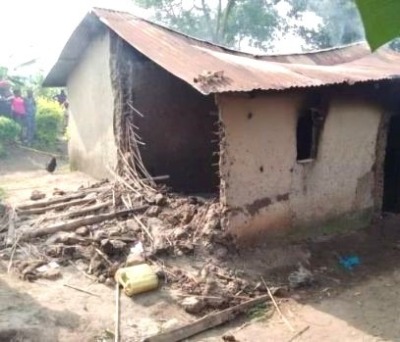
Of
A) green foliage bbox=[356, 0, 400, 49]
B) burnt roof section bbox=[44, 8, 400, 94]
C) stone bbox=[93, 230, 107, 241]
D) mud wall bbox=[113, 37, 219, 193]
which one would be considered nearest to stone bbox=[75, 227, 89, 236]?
stone bbox=[93, 230, 107, 241]

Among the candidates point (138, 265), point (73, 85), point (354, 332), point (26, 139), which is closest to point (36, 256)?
point (138, 265)

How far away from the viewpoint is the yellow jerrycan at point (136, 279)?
5.90m

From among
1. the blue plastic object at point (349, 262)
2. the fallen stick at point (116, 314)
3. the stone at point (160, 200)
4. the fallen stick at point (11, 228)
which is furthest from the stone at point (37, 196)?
the blue plastic object at point (349, 262)

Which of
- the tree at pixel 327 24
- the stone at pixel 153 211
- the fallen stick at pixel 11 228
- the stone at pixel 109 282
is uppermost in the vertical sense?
the tree at pixel 327 24

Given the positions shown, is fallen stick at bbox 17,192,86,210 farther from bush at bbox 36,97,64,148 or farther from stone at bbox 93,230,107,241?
bush at bbox 36,97,64,148

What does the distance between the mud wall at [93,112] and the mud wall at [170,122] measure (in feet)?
1.59

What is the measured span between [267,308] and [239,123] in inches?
98.1

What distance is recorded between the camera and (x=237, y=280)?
21.3 ft

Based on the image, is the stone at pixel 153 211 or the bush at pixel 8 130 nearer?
the stone at pixel 153 211

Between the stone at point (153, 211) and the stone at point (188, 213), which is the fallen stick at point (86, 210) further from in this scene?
the stone at point (188, 213)

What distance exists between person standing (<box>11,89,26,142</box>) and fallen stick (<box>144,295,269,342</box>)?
11235 millimetres

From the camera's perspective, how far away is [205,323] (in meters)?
5.62

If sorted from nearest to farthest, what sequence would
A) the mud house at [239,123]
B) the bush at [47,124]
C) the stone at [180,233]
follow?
the stone at [180,233] → the mud house at [239,123] → the bush at [47,124]

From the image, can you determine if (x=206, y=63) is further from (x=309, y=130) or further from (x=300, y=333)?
(x=300, y=333)
